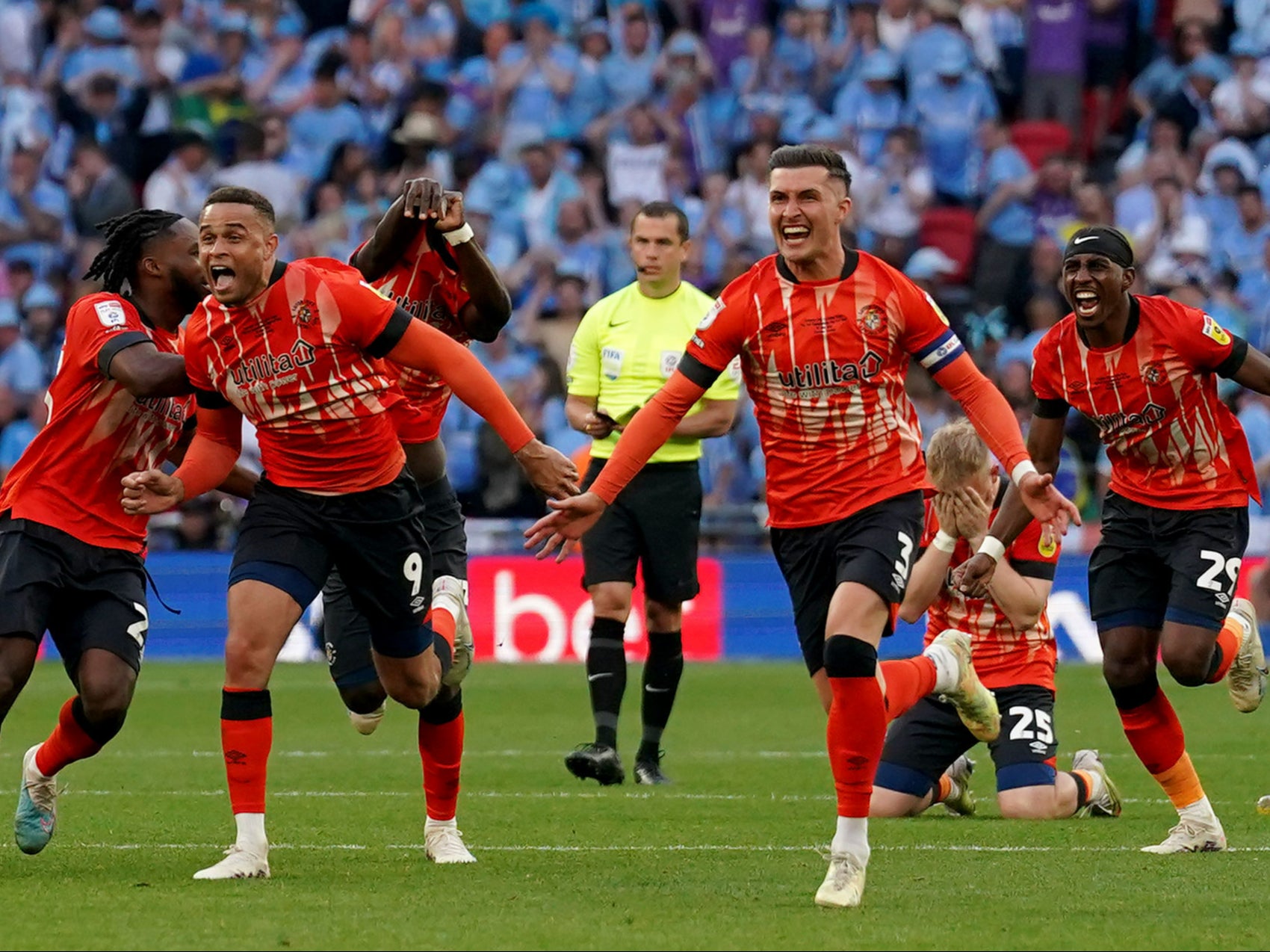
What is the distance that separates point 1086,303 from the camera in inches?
339

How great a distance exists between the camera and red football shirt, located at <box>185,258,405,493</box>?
7.65 metres

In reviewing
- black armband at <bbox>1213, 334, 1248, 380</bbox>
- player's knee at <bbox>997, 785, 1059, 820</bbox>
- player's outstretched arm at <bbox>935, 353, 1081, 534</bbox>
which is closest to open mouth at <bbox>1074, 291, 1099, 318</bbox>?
black armband at <bbox>1213, 334, 1248, 380</bbox>

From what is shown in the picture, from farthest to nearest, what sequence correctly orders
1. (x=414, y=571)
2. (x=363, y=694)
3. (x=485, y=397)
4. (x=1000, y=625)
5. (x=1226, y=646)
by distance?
1. (x=1000, y=625)
2. (x=1226, y=646)
3. (x=363, y=694)
4. (x=414, y=571)
5. (x=485, y=397)

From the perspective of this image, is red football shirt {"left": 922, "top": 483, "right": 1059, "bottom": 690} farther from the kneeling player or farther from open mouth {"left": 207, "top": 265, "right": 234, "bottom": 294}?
open mouth {"left": 207, "top": 265, "right": 234, "bottom": 294}

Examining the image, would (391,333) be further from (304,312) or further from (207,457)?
(207,457)

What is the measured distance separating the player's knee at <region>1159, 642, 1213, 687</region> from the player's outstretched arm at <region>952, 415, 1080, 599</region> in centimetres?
76

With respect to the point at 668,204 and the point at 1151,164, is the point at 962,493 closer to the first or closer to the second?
the point at 668,204

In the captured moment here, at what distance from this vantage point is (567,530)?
7.58 metres

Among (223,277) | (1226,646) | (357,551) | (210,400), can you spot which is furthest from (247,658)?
(1226,646)

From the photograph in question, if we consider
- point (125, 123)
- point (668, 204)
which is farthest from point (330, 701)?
point (125, 123)

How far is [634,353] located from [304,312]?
4.36 metres

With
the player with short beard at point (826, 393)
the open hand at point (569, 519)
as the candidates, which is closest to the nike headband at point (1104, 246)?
the player with short beard at point (826, 393)

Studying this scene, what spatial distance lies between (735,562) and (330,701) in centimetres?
434

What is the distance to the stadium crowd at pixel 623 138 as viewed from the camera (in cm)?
2116
